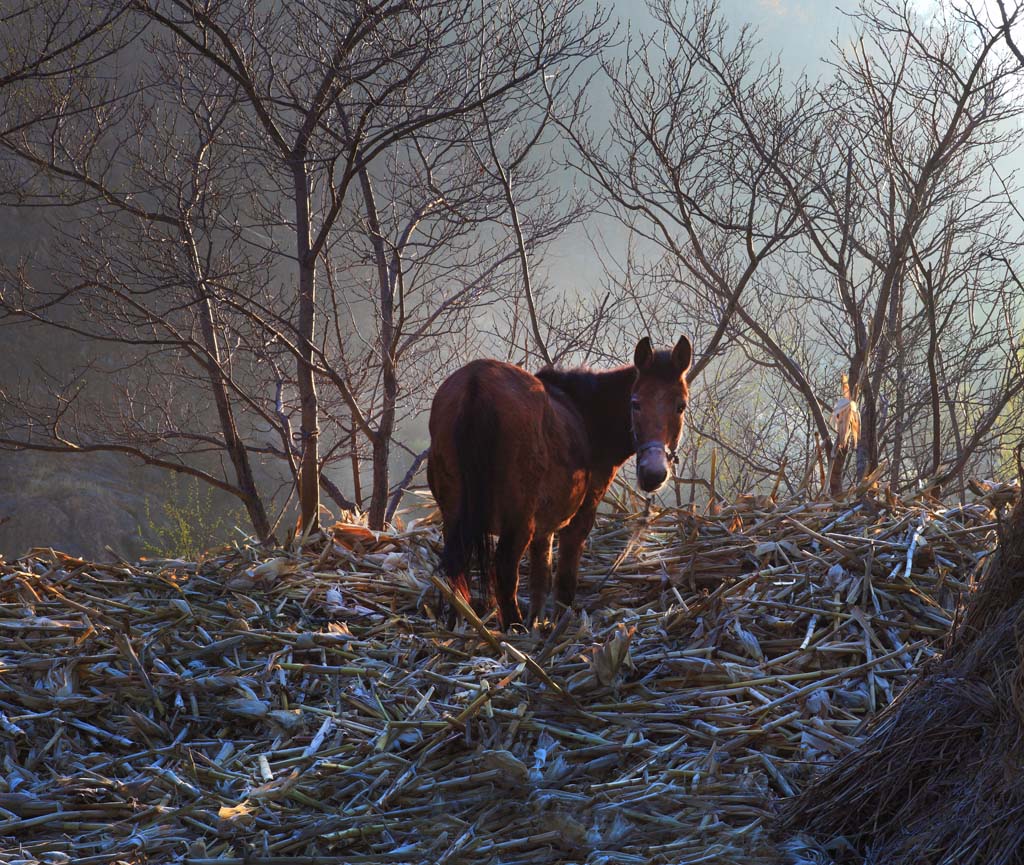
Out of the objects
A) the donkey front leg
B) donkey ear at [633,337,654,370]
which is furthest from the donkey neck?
the donkey front leg

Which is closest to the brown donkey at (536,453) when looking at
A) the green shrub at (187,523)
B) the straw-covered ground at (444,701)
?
the straw-covered ground at (444,701)

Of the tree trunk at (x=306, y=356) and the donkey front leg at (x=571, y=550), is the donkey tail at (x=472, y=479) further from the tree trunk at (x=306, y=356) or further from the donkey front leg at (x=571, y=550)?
the tree trunk at (x=306, y=356)

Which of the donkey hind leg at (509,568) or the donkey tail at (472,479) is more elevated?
the donkey tail at (472,479)

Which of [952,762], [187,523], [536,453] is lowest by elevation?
[952,762]

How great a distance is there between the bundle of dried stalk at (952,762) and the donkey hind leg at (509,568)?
2147mm

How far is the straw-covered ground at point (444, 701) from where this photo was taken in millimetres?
2373

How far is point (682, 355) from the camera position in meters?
5.00

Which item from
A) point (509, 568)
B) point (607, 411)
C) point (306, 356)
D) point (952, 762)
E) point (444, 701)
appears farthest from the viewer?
point (306, 356)

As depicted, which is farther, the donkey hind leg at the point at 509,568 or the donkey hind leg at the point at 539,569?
the donkey hind leg at the point at 539,569

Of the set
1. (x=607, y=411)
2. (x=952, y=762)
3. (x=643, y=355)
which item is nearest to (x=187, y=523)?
(x=607, y=411)

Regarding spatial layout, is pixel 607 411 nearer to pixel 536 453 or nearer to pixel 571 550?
pixel 571 550

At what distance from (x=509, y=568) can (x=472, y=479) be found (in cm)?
52

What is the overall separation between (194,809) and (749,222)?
6.97 m

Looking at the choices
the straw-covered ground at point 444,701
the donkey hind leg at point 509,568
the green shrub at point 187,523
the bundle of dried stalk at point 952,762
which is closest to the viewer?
the bundle of dried stalk at point 952,762
